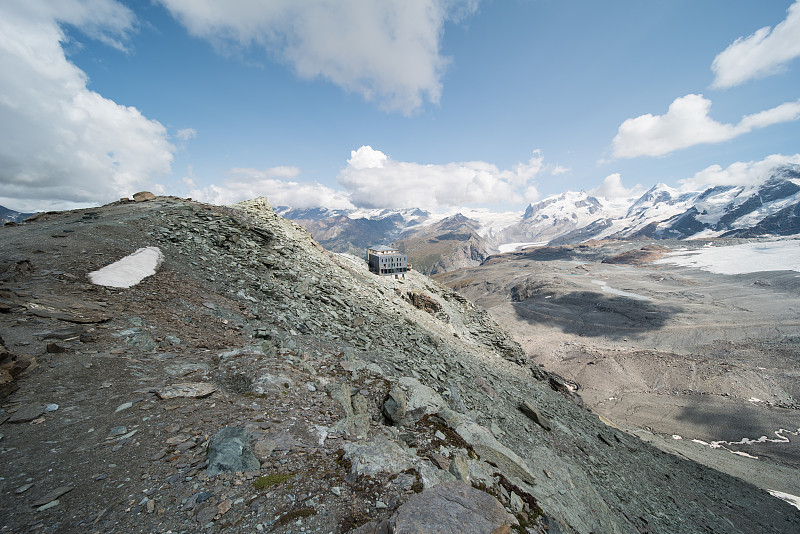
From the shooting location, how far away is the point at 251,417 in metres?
8.48

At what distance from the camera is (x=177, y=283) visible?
16062 millimetres

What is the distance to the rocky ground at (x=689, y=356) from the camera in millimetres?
41719

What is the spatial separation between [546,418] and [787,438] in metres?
49.1

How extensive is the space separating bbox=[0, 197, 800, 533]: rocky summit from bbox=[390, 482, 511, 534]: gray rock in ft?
0.14

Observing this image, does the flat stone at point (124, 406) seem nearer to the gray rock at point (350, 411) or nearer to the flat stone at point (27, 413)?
the flat stone at point (27, 413)

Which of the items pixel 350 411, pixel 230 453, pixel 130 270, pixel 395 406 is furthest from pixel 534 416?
pixel 130 270

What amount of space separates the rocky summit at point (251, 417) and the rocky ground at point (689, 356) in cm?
2045

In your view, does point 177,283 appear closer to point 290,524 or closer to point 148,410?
point 148,410

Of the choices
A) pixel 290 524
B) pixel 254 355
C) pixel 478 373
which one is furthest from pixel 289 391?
pixel 478 373

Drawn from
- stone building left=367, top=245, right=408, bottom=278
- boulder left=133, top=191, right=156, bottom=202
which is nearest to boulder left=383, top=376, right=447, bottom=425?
boulder left=133, top=191, right=156, bottom=202

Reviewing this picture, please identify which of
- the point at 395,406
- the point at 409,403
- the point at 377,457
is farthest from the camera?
the point at 409,403

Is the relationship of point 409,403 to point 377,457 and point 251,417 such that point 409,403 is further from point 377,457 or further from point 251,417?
point 251,417

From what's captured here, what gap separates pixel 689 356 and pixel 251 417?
97.4 m

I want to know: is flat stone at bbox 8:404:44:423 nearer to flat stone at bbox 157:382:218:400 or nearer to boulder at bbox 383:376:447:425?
flat stone at bbox 157:382:218:400
